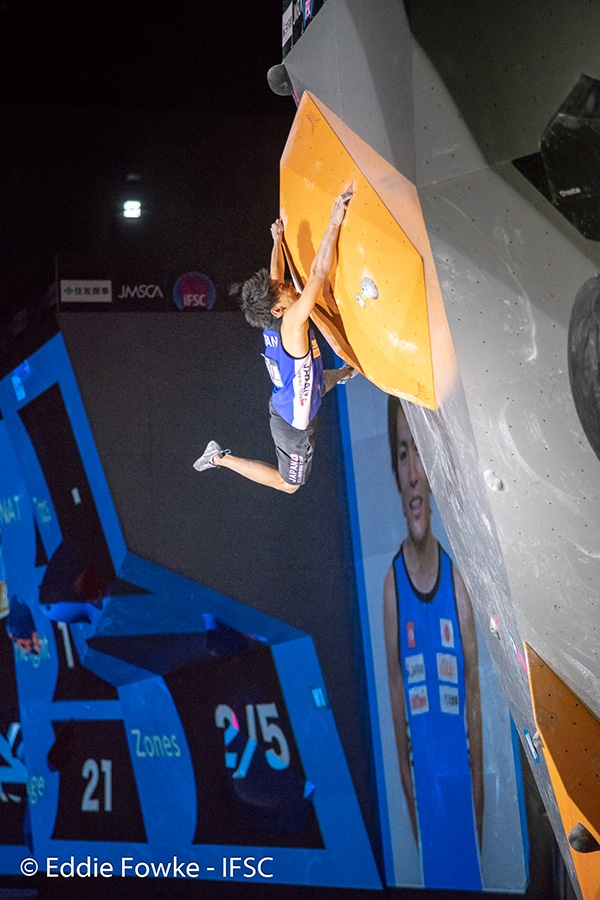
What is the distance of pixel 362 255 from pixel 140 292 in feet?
9.79

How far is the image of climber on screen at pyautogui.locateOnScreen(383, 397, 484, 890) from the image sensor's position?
203 inches

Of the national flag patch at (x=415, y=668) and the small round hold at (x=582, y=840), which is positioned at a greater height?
the national flag patch at (x=415, y=668)

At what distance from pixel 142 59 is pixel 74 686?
396 cm

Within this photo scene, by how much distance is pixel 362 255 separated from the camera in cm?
227

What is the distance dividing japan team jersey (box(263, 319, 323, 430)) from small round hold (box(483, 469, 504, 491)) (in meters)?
1.06

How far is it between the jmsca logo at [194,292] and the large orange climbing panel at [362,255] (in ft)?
7.32

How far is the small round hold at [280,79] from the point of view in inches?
106

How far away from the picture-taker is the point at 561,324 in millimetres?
1700

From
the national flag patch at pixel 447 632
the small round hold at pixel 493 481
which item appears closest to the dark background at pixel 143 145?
the national flag patch at pixel 447 632

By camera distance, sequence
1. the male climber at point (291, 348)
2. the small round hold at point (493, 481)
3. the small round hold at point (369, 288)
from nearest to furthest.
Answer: the small round hold at point (493, 481)
the small round hold at point (369, 288)
the male climber at point (291, 348)

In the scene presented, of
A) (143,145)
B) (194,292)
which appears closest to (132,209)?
(143,145)

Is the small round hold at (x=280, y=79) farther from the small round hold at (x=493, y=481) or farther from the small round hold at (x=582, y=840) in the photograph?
the small round hold at (x=582, y=840)

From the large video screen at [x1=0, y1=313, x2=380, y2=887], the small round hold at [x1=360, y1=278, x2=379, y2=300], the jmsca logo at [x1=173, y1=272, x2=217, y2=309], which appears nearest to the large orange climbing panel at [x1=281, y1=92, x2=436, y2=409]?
the small round hold at [x1=360, y1=278, x2=379, y2=300]

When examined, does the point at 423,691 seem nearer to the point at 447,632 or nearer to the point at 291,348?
the point at 447,632
